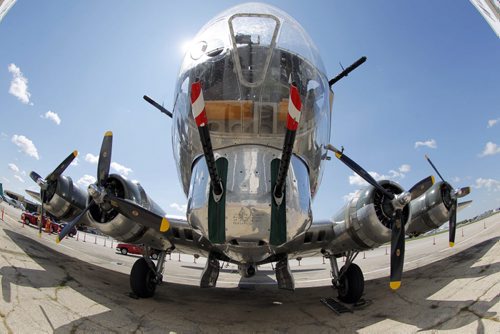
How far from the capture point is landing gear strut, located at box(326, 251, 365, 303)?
743cm

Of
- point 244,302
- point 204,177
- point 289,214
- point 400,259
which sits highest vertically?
point 204,177

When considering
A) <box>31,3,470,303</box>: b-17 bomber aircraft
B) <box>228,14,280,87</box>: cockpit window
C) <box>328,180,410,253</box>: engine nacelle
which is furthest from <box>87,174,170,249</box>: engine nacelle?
<box>328,180,410,253</box>: engine nacelle

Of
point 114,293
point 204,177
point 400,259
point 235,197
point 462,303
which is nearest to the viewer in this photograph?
point 235,197

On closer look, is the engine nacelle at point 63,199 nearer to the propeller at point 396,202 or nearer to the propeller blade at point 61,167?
the propeller blade at point 61,167

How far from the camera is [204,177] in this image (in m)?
4.50

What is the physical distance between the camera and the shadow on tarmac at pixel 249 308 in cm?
515

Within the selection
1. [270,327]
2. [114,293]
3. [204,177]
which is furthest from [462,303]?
[114,293]

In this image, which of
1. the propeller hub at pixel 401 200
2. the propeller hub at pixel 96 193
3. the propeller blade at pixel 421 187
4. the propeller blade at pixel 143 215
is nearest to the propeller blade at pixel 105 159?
the propeller hub at pixel 96 193

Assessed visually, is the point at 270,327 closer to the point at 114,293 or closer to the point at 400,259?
the point at 400,259

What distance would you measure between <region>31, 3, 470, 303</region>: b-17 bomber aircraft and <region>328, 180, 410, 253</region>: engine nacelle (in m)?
0.02

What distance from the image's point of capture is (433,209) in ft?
29.2

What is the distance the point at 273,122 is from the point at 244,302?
584cm

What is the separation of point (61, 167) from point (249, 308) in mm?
6591

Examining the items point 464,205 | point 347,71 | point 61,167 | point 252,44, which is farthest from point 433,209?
point 61,167
